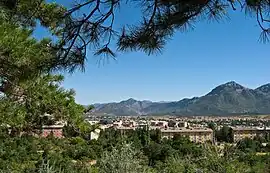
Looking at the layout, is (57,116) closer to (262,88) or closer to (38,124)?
(38,124)

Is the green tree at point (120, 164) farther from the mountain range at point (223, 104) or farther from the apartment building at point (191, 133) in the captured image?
the mountain range at point (223, 104)

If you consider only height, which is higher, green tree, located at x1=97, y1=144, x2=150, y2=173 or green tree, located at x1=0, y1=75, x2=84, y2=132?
green tree, located at x1=0, y1=75, x2=84, y2=132

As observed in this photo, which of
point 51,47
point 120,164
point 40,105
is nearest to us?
point 51,47

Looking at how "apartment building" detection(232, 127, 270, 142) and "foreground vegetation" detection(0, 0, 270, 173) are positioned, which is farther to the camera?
"apartment building" detection(232, 127, 270, 142)

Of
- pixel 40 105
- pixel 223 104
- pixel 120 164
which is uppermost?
pixel 223 104

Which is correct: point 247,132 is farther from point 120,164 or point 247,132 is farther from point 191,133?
point 120,164

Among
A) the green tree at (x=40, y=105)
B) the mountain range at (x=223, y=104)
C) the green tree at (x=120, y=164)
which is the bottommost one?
the green tree at (x=120, y=164)

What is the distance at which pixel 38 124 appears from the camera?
3646 mm

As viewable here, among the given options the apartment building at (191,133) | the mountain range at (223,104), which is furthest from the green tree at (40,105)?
the mountain range at (223,104)

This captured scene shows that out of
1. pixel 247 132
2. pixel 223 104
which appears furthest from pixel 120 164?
pixel 223 104

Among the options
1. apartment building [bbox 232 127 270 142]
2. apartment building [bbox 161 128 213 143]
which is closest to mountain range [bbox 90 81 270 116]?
apartment building [bbox 232 127 270 142]

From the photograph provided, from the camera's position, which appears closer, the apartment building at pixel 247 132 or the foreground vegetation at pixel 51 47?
the foreground vegetation at pixel 51 47

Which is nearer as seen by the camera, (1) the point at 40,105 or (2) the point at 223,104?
(1) the point at 40,105

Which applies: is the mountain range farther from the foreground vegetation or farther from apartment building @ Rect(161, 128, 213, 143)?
the foreground vegetation
